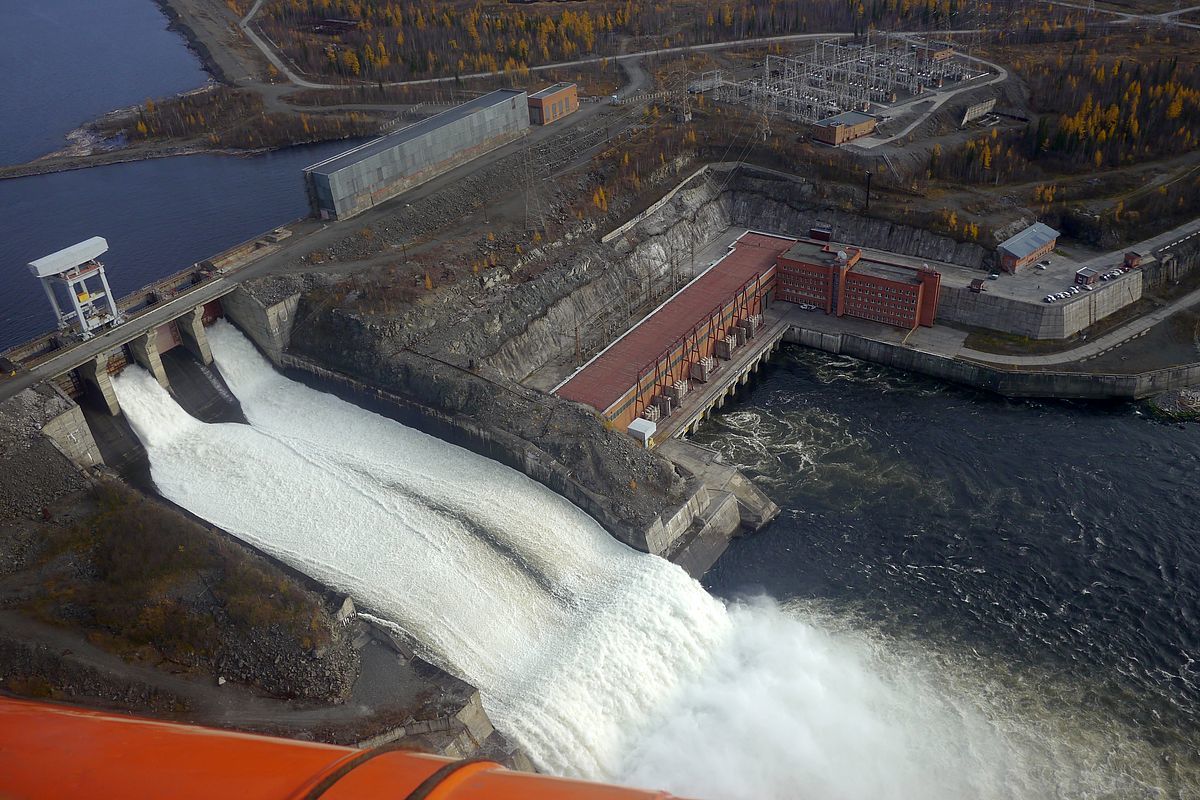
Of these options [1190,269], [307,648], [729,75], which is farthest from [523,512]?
[729,75]

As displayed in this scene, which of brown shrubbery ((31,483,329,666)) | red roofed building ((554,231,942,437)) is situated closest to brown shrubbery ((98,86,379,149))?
red roofed building ((554,231,942,437))

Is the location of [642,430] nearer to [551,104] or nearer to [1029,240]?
[1029,240]

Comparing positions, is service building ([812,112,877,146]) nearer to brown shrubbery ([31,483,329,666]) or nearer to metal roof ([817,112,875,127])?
metal roof ([817,112,875,127])

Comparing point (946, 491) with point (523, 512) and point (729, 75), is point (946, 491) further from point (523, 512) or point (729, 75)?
point (729, 75)

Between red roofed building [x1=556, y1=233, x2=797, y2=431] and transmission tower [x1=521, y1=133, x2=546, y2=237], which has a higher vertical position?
transmission tower [x1=521, y1=133, x2=546, y2=237]

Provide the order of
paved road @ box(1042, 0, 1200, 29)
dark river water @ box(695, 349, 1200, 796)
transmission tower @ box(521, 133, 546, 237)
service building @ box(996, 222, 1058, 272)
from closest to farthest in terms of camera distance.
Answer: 1. dark river water @ box(695, 349, 1200, 796)
2. service building @ box(996, 222, 1058, 272)
3. transmission tower @ box(521, 133, 546, 237)
4. paved road @ box(1042, 0, 1200, 29)
